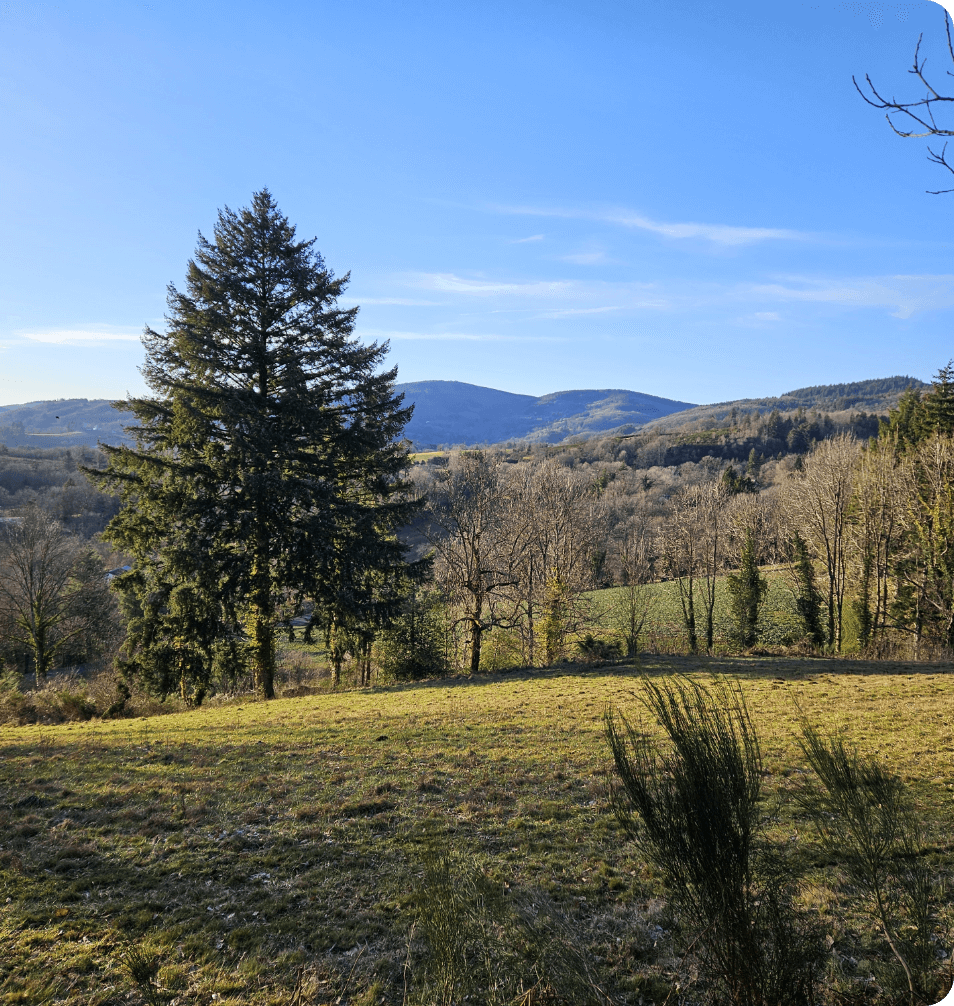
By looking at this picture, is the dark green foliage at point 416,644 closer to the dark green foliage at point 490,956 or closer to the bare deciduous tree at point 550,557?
the bare deciduous tree at point 550,557

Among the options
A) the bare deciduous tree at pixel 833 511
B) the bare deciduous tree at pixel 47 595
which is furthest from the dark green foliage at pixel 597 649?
the bare deciduous tree at pixel 47 595

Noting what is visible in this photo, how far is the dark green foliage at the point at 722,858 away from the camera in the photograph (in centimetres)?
229

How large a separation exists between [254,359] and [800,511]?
31.5m

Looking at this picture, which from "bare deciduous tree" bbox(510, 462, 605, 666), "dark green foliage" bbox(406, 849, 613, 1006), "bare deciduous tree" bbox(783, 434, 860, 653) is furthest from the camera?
"bare deciduous tree" bbox(783, 434, 860, 653)

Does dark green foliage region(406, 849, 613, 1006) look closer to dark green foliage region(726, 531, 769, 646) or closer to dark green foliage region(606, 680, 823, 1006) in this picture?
dark green foliage region(606, 680, 823, 1006)

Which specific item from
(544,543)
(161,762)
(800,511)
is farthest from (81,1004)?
(800,511)

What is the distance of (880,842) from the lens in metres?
2.67

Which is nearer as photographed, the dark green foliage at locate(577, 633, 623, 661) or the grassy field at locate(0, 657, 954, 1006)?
the grassy field at locate(0, 657, 954, 1006)

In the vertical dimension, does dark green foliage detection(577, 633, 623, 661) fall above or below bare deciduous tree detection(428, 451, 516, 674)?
below

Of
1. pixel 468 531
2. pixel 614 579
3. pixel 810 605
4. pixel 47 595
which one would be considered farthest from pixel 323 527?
pixel 614 579

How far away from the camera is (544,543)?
26.9m

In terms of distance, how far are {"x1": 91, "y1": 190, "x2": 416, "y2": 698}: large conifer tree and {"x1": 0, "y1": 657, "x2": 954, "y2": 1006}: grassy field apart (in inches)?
176

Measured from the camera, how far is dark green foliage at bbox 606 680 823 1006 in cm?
229

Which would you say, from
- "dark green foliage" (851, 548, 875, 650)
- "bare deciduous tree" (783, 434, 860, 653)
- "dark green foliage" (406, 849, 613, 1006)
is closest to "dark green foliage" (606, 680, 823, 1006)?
"dark green foliage" (406, 849, 613, 1006)
